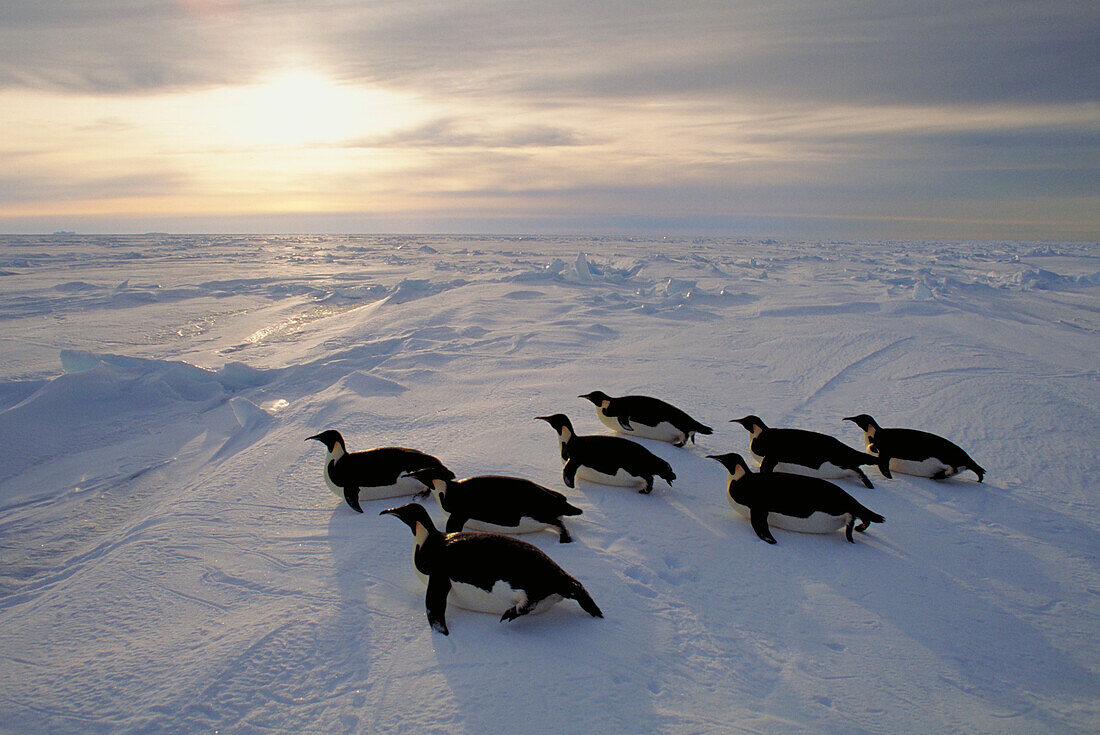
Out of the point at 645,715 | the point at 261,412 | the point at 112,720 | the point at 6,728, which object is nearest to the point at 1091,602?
the point at 645,715

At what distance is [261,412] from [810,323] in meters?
9.30

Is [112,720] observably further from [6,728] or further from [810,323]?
[810,323]

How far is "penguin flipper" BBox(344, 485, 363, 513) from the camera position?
152 inches

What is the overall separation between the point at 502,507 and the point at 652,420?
2002mm

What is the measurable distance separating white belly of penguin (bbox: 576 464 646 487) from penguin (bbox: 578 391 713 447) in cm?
96

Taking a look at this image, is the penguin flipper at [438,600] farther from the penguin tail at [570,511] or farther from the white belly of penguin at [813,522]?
the white belly of penguin at [813,522]

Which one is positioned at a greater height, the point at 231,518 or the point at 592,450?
the point at 592,450

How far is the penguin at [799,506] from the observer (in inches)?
139

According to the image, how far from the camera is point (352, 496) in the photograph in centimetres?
390

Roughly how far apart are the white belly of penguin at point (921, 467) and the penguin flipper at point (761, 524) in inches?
67.0

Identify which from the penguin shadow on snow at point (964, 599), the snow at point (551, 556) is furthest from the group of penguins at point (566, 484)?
Result: the penguin shadow on snow at point (964, 599)

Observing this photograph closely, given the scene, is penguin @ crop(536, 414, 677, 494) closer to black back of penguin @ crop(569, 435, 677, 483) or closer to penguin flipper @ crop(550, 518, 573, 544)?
black back of penguin @ crop(569, 435, 677, 483)

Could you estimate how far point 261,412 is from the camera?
6656mm

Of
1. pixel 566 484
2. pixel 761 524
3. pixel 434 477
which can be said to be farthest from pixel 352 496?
pixel 761 524
